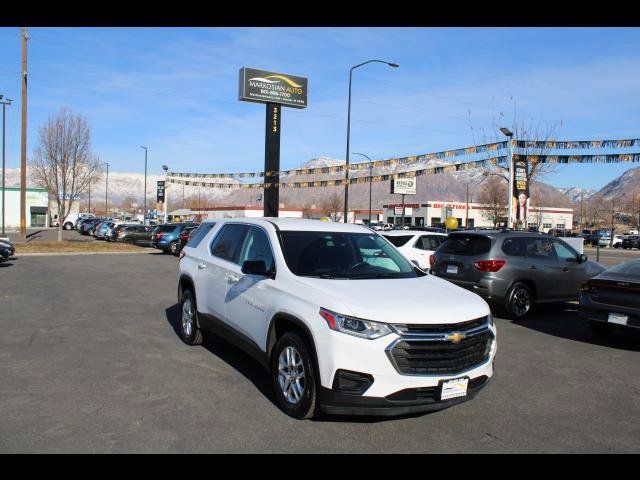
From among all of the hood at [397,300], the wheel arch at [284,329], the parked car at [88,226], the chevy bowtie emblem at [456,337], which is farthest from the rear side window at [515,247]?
the parked car at [88,226]

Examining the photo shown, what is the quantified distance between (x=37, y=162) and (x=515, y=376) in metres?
32.6

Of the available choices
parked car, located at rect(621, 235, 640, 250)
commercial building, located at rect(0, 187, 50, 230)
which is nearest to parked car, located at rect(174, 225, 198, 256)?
commercial building, located at rect(0, 187, 50, 230)

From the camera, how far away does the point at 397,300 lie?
445 cm

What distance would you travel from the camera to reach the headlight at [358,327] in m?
4.14

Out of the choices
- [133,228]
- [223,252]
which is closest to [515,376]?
[223,252]

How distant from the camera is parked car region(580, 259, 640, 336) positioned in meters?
7.45

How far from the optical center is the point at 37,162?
1254 inches

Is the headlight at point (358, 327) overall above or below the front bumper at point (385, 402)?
above

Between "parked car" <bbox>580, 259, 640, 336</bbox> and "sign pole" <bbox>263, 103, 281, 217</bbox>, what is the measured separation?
1026 inches

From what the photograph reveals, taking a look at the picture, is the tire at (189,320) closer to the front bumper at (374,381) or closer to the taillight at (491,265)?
the front bumper at (374,381)

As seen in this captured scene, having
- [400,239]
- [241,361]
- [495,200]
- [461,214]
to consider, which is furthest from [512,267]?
[461,214]

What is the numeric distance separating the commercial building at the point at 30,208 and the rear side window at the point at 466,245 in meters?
58.7
